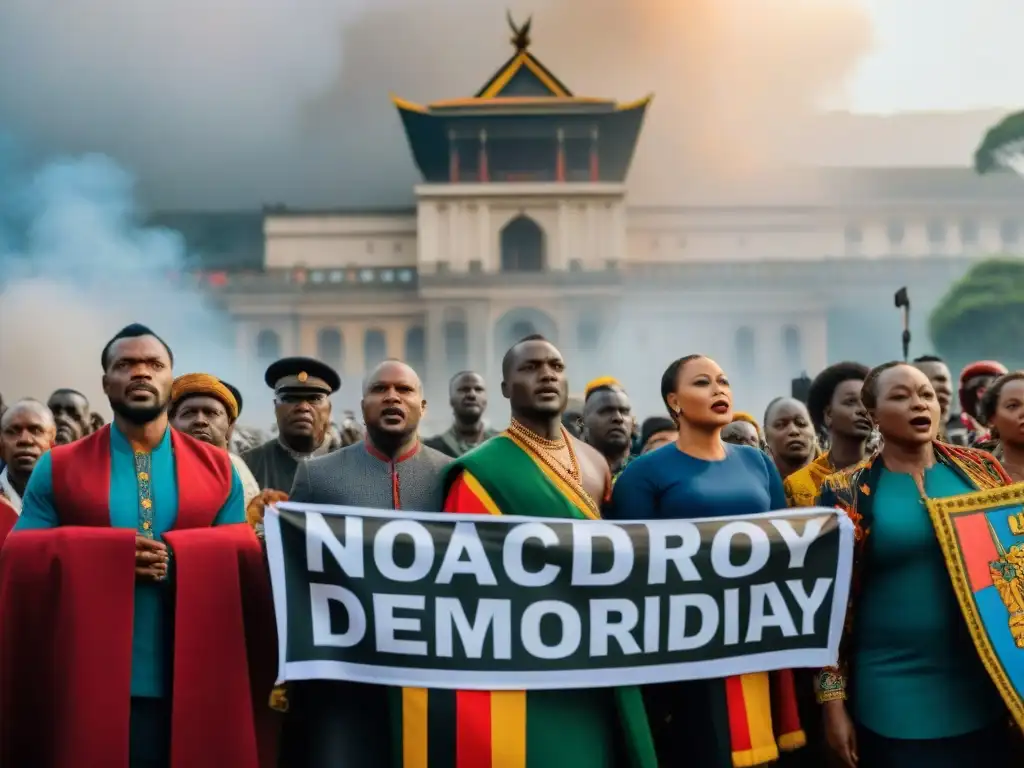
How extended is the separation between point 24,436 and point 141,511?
5.43 ft

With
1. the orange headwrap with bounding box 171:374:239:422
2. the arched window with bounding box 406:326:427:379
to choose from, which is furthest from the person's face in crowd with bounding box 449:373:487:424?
the arched window with bounding box 406:326:427:379

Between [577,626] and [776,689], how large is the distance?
575mm

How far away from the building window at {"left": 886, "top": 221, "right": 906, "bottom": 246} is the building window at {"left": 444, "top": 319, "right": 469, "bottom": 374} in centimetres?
1196

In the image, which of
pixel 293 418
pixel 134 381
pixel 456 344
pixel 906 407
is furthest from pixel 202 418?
pixel 456 344

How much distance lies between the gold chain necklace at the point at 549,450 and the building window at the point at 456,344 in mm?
23027

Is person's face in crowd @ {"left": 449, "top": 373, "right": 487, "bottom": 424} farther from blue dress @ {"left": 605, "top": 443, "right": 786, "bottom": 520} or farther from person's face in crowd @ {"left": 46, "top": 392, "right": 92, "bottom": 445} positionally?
blue dress @ {"left": 605, "top": 443, "right": 786, "bottom": 520}

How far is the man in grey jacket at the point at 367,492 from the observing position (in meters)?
2.69

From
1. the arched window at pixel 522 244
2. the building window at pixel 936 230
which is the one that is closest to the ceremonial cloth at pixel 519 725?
the arched window at pixel 522 244

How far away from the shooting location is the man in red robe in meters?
2.58

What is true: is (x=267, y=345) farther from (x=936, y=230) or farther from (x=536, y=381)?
(x=536, y=381)

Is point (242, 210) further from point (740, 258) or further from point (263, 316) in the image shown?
point (740, 258)

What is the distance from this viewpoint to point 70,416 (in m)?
5.21

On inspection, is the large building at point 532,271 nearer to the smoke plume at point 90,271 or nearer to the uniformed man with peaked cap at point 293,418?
the smoke plume at point 90,271

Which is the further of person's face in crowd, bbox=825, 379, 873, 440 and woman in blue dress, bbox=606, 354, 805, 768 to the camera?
person's face in crowd, bbox=825, 379, 873, 440
